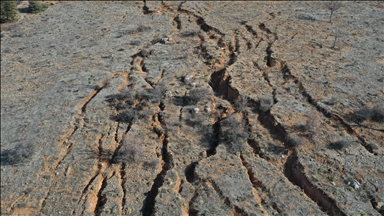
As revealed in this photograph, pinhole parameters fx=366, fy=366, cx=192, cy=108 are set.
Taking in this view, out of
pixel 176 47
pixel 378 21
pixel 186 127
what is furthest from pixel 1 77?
pixel 378 21

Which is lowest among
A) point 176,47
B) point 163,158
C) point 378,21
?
point 163,158

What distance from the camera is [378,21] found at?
998 inches

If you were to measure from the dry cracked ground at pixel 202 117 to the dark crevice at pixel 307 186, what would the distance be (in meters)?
0.04

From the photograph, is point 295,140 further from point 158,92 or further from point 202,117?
point 158,92

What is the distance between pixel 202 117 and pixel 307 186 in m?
6.15

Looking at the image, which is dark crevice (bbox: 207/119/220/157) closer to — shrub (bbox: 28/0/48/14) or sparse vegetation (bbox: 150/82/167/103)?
sparse vegetation (bbox: 150/82/167/103)

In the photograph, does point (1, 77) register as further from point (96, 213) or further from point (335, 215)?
point (335, 215)

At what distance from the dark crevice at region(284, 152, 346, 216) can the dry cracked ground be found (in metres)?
0.04

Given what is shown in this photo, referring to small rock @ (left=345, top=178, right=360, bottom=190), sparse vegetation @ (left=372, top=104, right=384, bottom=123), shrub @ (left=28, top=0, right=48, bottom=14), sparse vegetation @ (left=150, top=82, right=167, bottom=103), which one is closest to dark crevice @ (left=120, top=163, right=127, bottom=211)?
sparse vegetation @ (left=150, top=82, right=167, bottom=103)

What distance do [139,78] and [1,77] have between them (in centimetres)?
1009

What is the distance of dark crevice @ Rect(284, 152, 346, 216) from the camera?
41.9 ft

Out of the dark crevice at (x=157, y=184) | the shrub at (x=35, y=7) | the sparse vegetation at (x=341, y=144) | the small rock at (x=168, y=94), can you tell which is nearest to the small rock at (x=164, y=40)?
the small rock at (x=168, y=94)

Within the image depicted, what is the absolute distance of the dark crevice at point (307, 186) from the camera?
12.8 m

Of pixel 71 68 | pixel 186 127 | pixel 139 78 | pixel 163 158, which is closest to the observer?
pixel 163 158
